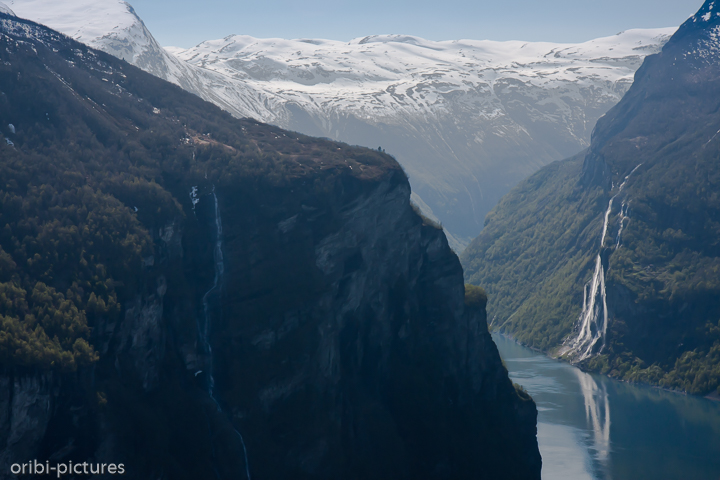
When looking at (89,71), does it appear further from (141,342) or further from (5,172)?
(141,342)

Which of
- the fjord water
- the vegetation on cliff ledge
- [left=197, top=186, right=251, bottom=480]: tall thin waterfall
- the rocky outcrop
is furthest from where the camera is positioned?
the fjord water

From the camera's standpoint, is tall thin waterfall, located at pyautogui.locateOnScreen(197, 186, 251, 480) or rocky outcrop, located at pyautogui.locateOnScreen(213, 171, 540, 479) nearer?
tall thin waterfall, located at pyautogui.locateOnScreen(197, 186, 251, 480)

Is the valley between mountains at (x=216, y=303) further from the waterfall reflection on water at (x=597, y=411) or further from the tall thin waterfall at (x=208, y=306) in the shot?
the waterfall reflection on water at (x=597, y=411)

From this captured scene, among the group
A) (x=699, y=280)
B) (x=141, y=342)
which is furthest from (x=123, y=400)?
(x=699, y=280)

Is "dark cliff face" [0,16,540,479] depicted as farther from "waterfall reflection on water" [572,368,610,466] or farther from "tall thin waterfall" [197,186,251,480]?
"waterfall reflection on water" [572,368,610,466]

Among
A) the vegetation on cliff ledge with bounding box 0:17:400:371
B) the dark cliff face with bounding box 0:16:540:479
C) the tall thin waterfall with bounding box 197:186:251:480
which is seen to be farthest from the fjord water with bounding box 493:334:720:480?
the vegetation on cliff ledge with bounding box 0:17:400:371

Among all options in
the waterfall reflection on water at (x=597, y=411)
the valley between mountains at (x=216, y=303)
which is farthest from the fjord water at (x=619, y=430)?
the valley between mountains at (x=216, y=303)

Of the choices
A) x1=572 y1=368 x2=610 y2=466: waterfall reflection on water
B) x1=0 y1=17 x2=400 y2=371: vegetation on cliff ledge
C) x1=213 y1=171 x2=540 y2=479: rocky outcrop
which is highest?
x1=0 y1=17 x2=400 y2=371: vegetation on cliff ledge
